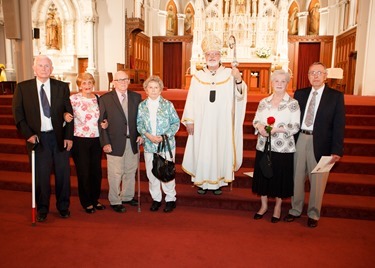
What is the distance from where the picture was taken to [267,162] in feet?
11.2

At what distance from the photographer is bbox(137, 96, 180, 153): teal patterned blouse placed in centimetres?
370

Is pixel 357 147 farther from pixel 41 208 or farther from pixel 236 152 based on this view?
pixel 41 208

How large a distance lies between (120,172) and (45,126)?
94 cm

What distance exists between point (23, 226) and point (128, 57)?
1070 cm

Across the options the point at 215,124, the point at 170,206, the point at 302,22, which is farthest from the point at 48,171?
the point at 302,22

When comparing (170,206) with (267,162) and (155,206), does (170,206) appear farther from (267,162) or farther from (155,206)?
(267,162)

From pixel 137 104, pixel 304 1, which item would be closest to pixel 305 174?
pixel 137 104

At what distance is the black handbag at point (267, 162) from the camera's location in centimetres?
341

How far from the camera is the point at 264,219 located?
3.75 m

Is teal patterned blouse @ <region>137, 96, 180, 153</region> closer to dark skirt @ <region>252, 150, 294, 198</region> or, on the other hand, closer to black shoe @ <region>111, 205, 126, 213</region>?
black shoe @ <region>111, 205, 126, 213</region>

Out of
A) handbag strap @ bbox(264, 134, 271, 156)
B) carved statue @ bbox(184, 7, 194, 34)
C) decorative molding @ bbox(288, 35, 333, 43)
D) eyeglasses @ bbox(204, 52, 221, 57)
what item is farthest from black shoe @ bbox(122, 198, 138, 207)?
carved statue @ bbox(184, 7, 194, 34)

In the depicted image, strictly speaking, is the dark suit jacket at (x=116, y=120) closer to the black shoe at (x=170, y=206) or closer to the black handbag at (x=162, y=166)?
the black handbag at (x=162, y=166)

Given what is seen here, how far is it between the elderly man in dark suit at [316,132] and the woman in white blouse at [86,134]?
2.13 m

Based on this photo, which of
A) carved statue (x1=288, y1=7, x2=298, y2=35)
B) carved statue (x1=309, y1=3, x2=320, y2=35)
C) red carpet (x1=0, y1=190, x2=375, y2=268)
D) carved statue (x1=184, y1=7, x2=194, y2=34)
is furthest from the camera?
carved statue (x1=184, y1=7, x2=194, y2=34)
